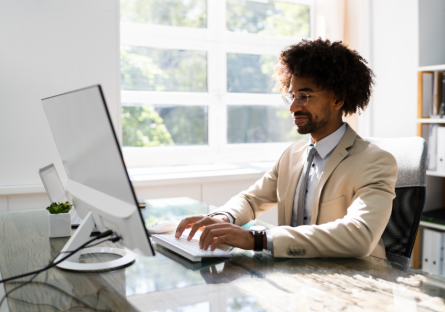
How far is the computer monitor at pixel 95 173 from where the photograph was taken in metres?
0.84

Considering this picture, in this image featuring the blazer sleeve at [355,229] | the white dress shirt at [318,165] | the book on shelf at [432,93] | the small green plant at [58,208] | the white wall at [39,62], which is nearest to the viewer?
the blazer sleeve at [355,229]

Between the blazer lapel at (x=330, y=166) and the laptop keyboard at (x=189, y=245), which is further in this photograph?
the blazer lapel at (x=330, y=166)

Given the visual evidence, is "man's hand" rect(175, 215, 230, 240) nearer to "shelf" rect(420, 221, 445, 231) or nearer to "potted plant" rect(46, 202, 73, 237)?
"potted plant" rect(46, 202, 73, 237)

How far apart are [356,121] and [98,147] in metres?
2.91

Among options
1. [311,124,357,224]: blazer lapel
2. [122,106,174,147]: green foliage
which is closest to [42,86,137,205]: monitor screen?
[311,124,357,224]: blazer lapel

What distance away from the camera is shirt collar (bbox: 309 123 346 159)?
1.57 metres

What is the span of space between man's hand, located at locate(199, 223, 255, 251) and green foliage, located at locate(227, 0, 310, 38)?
96.2 inches

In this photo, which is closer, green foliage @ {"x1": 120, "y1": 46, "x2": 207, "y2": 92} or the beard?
the beard

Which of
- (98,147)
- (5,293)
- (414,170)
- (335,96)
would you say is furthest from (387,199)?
(5,293)

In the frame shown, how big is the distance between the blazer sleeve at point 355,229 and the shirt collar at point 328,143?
226 millimetres

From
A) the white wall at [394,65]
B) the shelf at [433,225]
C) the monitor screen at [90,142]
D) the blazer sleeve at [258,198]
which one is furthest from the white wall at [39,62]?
the shelf at [433,225]

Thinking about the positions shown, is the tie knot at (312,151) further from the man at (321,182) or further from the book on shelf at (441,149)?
the book on shelf at (441,149)

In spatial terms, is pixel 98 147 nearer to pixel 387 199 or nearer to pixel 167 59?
Answer: pixel 387 199

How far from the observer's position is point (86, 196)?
3.53 feet
